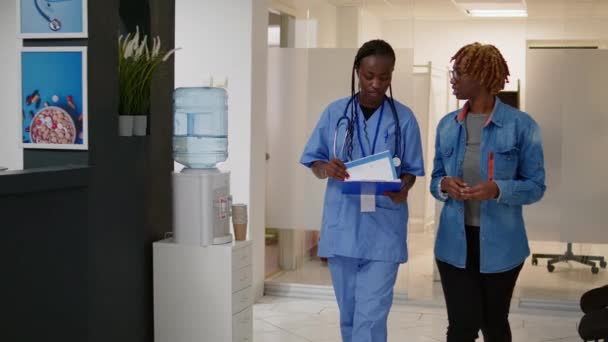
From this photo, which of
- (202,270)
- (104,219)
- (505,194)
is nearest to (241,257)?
(202,270)

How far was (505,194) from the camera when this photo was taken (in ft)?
11.4

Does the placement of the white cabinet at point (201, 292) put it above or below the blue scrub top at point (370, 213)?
below

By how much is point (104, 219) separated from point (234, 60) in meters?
2.32

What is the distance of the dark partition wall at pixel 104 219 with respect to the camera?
352 cm

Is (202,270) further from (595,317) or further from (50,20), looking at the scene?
(595,317)

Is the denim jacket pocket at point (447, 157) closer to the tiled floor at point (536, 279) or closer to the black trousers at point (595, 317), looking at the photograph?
the black trousers at point (595, 317)

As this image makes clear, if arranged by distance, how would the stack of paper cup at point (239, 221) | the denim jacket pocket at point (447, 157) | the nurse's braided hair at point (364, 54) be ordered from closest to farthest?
1. the nurse's braided hair at point (364, 54)
2. the denim jacket pocket at point (447, 157)
3. the stack of paper cup at point (239, 221)

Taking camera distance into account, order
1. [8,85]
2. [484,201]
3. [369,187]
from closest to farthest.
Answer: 1. [369,187]
2. [484,201]
3. [8,85]

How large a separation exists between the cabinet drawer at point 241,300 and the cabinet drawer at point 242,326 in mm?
25

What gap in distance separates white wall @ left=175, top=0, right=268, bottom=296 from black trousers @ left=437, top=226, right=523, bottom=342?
2.56 meters

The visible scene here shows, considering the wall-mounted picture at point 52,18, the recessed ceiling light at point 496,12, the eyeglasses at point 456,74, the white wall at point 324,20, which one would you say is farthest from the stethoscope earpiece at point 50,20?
the recessed ceiling light at point 496,12

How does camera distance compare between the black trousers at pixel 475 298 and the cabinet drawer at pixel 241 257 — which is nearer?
the black trousers at pixel 475 298

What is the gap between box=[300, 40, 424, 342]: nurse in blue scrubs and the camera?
3.55 metres

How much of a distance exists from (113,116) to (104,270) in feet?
2.33
